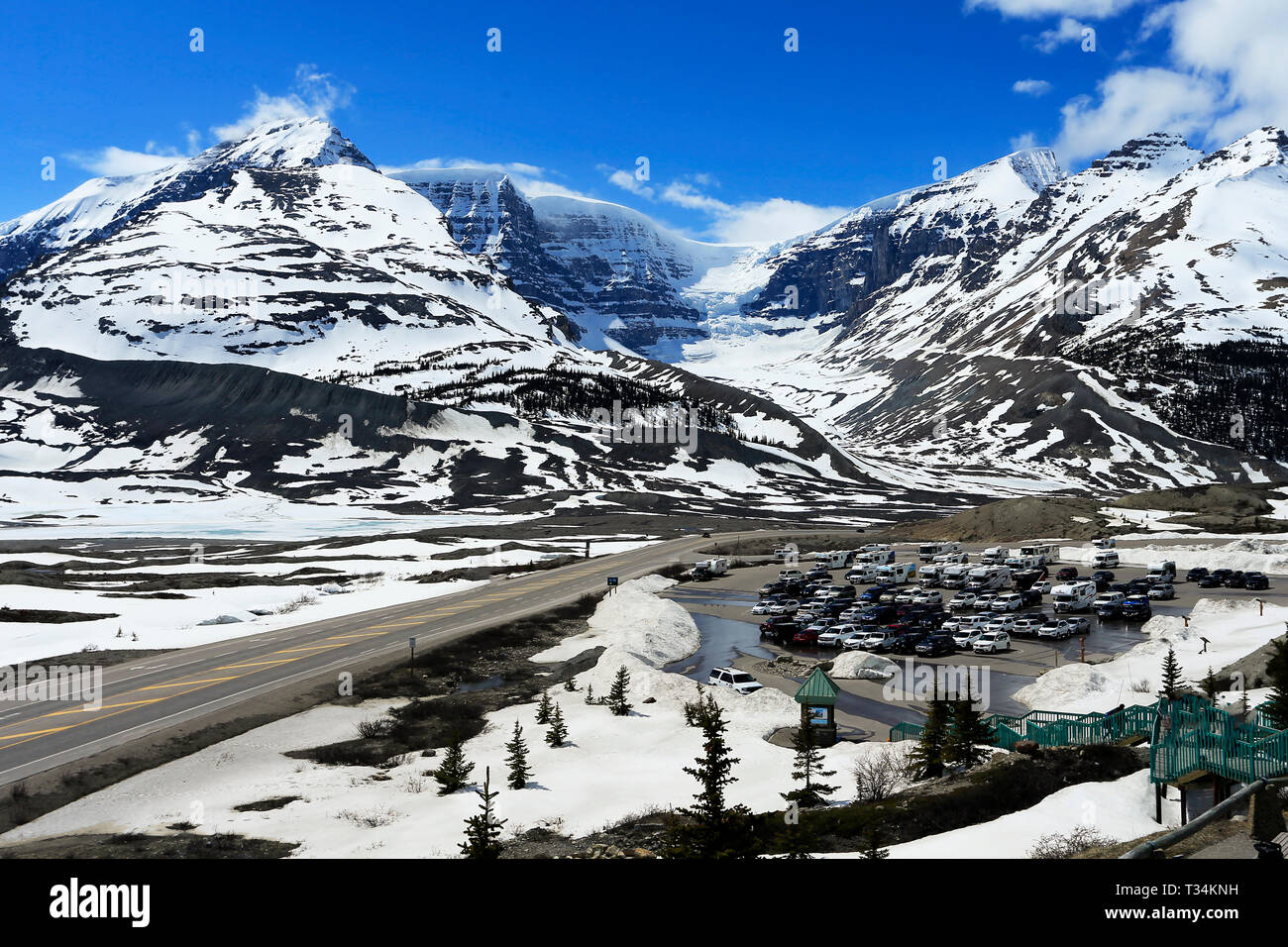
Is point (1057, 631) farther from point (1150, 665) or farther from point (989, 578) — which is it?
point (989, 578)

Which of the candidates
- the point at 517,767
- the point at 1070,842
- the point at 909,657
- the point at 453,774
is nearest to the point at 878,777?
the point at 1070,842

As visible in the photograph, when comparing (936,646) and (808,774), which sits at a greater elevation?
(808,774)

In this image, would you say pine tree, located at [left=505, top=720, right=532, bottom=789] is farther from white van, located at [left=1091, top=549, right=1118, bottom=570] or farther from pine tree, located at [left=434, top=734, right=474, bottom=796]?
white van, located at [left=1091, top=549, right=1118, bottom=570]

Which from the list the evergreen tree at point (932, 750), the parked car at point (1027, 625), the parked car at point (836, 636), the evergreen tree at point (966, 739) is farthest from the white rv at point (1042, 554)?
the evergreen tree at point (932, 750)

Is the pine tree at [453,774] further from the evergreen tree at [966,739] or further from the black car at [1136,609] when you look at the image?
the black car at [1136,609]

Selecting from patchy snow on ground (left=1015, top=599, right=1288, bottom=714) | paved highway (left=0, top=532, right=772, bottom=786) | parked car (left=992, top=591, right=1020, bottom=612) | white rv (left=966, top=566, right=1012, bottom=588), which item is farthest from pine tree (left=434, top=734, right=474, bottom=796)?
white rv (left=966, top=566, right=1012, bottom=588)
